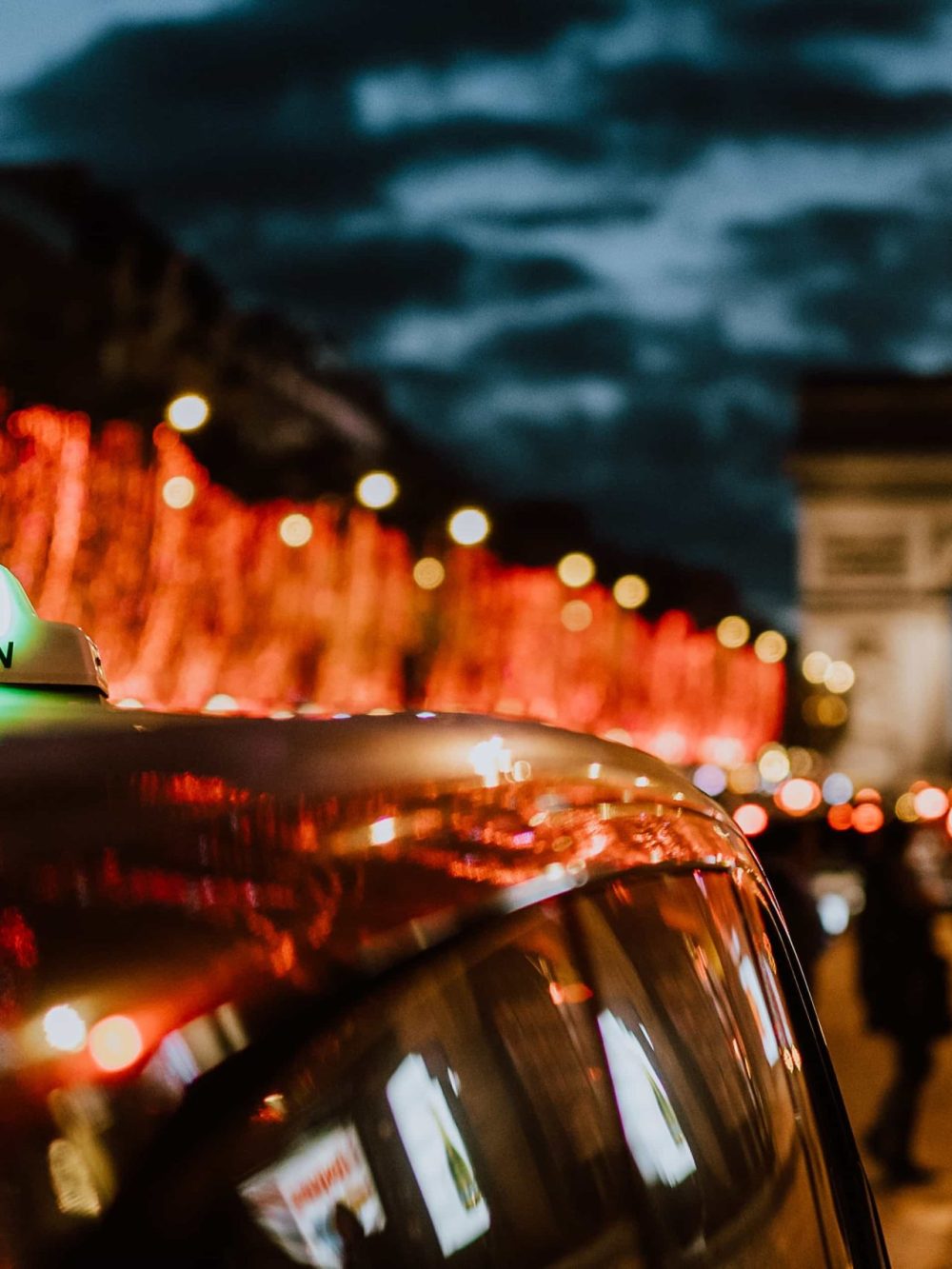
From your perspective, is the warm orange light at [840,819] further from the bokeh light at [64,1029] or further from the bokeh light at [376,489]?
the bokeh light at [64,1029]

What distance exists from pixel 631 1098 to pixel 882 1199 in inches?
306

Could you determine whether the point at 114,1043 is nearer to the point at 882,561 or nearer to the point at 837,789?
the point at 837,789

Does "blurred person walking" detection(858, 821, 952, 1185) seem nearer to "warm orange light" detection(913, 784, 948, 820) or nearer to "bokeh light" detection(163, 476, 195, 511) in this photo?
"bokeh light" detection(163, 476, 195, 511)

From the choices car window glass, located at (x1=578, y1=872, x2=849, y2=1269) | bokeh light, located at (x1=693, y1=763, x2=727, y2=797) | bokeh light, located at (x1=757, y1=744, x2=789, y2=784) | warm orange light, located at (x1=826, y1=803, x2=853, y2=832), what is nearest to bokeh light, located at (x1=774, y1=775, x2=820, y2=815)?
warm orange light, located at (x1=826, y1=803, x2=853, y2=832)

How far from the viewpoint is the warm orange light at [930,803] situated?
31133 millimetres

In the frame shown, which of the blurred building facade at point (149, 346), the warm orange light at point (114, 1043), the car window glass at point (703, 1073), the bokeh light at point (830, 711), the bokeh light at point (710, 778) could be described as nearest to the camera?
the warm orange light at point (114, 1043)

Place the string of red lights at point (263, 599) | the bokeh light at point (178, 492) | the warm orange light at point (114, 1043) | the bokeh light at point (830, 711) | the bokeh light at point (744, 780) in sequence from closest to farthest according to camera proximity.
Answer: the warm orange light at point (114, 1043)
the string of red lights at point (263, 599)
the bokeh light at point (178, 492)
the bokeh light at point (744, 780)
the bokeh light at point (830, 711)

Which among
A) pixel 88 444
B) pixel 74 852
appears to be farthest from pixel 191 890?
pixel 88 444

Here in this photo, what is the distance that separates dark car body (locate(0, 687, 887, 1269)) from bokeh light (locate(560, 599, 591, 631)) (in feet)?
185

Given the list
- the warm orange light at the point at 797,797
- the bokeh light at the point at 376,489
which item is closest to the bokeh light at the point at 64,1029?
the warm orange light at the point at 797,797

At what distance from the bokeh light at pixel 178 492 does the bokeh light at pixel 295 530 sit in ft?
21.2

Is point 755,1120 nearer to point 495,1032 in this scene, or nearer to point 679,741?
point 495,1032

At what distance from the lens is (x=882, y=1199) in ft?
30.9

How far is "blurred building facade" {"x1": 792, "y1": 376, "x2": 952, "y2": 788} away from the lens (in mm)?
51844
